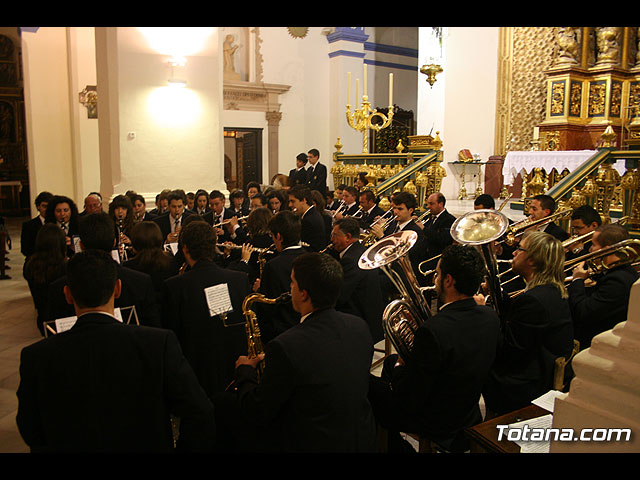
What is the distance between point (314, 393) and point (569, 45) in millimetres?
12273

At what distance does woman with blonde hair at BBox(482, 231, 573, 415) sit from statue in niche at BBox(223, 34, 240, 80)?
13.5 m

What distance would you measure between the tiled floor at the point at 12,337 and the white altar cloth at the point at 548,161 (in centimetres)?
101

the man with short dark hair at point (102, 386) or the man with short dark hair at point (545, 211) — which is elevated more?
the man with short dark hair at point (545, 211)

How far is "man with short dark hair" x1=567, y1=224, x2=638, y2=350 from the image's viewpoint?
340cm

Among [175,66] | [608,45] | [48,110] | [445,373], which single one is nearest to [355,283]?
[445,373]

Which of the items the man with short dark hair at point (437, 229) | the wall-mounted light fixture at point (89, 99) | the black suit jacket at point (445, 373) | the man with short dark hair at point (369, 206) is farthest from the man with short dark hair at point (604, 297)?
the wall-mounted light fixture at point (89, 99)

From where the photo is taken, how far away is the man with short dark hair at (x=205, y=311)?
11.0 feet

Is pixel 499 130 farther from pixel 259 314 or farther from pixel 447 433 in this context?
pixel 447 433

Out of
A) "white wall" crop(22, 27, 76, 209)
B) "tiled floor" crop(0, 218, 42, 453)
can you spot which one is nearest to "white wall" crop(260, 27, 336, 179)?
"white wall" crop(22, 27, 76, 209)

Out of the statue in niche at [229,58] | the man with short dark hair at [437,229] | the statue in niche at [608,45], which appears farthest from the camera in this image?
the statue in niche at [229,58]

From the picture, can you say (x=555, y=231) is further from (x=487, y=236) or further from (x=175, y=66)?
(x=175, y=66)

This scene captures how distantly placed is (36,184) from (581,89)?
1302cm

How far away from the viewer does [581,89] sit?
478 inches

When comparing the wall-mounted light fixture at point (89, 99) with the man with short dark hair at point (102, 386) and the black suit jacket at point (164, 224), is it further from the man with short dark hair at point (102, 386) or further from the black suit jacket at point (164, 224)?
the man with short dark hair at point (102, 386)
